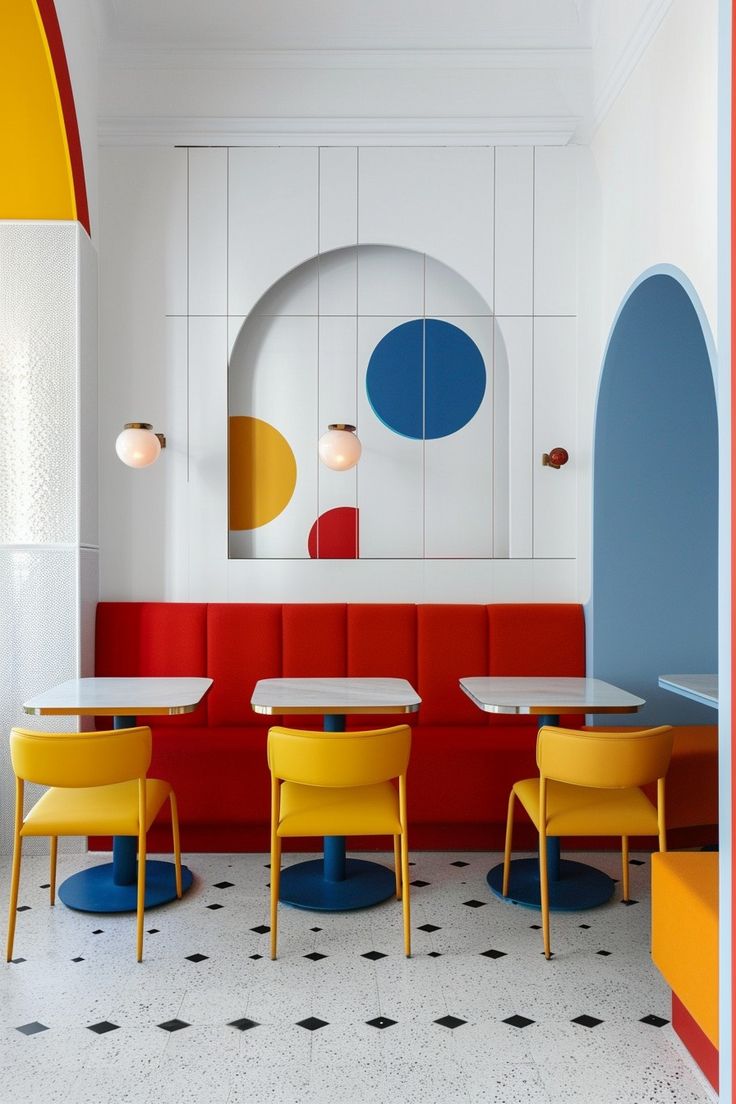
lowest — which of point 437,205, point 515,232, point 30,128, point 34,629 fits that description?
point 34,629

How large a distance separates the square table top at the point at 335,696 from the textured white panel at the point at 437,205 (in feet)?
7.00

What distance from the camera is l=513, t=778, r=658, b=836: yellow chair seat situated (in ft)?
10.7

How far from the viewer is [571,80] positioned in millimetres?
4785

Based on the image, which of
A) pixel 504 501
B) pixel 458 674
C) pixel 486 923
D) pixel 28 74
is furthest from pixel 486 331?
pixel 486 923

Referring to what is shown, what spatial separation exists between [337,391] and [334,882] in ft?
7.89

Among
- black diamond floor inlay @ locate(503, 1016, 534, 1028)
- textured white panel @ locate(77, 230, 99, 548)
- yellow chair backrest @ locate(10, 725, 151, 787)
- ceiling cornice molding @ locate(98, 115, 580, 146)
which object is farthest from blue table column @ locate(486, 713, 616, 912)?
ceiling cornice molding @ locate(98, 115, 580, 146)

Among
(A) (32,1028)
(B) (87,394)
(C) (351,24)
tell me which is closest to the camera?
(A) (32,1028)

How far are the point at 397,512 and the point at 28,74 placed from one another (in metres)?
2.59

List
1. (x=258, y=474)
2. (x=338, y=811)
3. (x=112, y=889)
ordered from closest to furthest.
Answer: (x=338, y=811) < (x=112, y=889) < (x=258, y=474)

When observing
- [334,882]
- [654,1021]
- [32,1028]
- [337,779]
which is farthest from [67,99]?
[654,1021]

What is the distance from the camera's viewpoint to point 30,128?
4.25m

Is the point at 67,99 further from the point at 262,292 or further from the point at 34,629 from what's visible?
the point at 34,629

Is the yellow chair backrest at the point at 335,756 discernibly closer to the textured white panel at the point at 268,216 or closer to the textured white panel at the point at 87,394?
the textured white panel at the point at 87,394

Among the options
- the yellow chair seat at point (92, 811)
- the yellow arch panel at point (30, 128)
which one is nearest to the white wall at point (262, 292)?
the yellow arch panel at point (30, 128)
